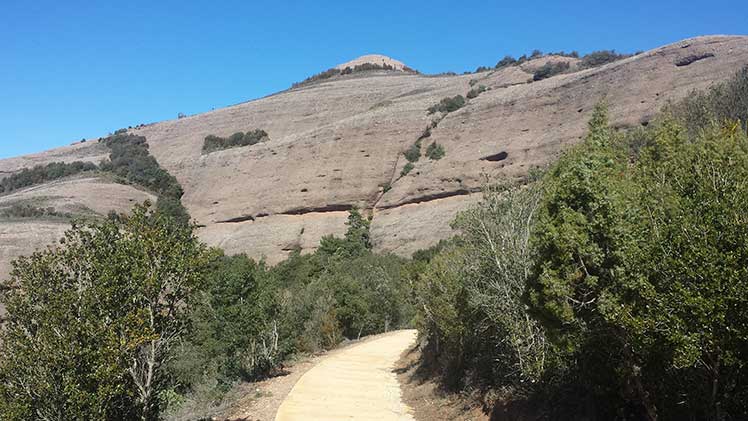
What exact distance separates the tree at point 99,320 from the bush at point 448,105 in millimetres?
51834

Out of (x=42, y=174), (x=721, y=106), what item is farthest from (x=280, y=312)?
(x=42, y=174)

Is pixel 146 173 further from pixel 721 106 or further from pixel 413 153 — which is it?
pixel 721 106

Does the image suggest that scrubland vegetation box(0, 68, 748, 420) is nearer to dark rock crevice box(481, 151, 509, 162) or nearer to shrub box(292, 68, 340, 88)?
dark rock crevice box(481, 151, 509, 162)

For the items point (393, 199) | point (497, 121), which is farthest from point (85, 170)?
point (497, 121)

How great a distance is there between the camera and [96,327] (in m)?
7.95

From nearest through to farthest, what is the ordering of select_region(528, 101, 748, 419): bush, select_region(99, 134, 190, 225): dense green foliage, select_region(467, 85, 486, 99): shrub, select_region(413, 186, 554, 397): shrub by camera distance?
select_region(528, 101, 748, 419): bush → select_region(413, 186, 554, 397): shrub → select_region(99, 134, 190, 225): dense green foliage → select_region(467, 85, 486, 99): shrub

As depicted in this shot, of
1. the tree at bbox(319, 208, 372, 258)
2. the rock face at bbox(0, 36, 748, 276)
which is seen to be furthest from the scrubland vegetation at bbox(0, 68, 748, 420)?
the tree at bbox(319, 208, 372, 258)

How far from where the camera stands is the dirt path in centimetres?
1292

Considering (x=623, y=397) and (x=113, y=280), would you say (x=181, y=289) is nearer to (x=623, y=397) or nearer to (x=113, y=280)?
(x=113, y=280)

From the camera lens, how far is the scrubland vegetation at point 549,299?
5316 mm

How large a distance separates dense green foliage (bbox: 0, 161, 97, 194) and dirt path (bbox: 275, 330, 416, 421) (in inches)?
2161

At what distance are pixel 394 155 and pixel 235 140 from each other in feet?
89.7

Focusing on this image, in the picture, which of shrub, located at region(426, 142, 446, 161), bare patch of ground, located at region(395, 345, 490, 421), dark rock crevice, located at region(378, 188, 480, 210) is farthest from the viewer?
shrub, located at region(426, 142, 446, 161)

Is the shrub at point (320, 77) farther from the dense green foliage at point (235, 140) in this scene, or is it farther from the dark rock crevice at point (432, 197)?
the dark rock crevice at point (432, 197)
